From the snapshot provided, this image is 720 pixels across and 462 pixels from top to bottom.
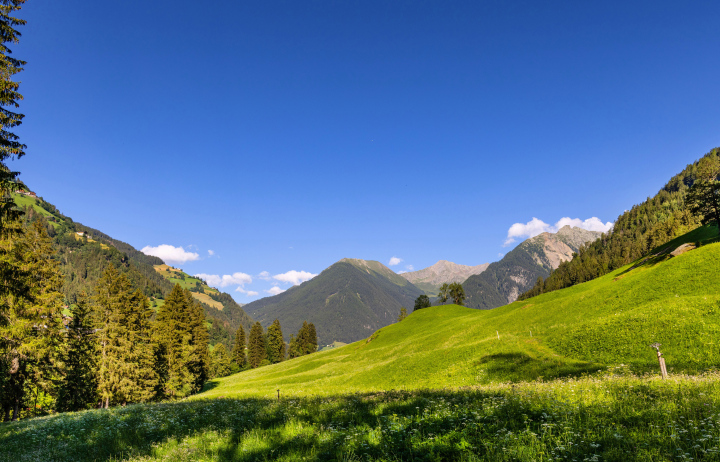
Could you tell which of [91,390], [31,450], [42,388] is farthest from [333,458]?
[91,390]

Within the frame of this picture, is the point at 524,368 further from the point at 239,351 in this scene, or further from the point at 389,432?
the point at 239,351

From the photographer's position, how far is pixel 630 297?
37.9m

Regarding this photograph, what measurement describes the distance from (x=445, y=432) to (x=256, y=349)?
123 meters

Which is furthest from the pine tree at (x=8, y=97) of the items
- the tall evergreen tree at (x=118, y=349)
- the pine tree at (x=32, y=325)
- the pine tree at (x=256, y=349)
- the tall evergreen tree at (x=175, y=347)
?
the pine tree at (x=256, y=349)

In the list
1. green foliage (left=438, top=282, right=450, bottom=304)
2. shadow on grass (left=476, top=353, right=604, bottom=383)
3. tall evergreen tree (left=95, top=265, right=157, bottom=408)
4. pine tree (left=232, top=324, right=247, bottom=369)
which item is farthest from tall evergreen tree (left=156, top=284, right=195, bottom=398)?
green foliage (left=438, top=282, right=450, bottom=304)

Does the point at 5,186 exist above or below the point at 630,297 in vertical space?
above

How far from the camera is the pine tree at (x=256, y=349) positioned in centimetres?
11731

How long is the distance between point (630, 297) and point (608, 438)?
42092 mm

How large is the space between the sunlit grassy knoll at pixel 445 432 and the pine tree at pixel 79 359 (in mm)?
35851

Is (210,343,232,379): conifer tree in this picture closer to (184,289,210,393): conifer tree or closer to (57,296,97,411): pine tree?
(184,289,210,393): conifer tree

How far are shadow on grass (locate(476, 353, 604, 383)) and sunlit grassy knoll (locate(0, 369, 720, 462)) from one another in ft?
53.0

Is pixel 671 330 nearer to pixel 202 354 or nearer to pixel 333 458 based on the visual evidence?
pixel 333 458

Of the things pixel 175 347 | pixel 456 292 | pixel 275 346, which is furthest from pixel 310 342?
pixel 175 347

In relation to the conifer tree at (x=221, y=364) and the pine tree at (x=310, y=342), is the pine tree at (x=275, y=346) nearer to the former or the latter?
the pine tree at (x=310, y=342)
